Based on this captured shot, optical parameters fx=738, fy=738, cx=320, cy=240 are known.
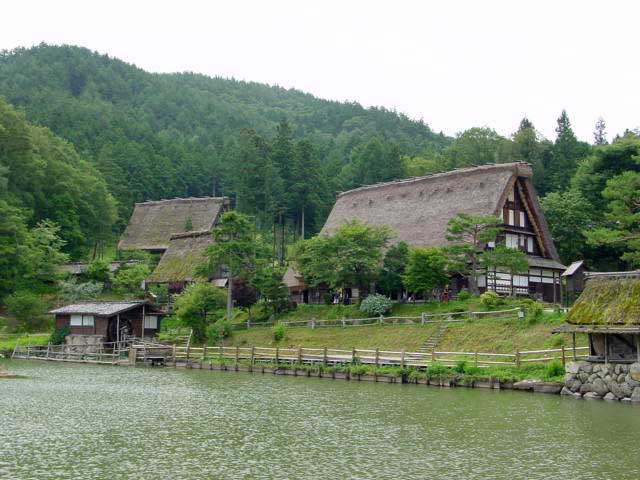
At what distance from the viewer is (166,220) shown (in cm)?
8038

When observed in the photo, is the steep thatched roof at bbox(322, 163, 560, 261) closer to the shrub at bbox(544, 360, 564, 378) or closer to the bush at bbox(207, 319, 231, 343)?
the bush at bbox(207, 319, 231, 343)

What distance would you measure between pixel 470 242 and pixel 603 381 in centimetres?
1841

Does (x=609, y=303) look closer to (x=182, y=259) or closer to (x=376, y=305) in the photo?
(x=376, y=305)

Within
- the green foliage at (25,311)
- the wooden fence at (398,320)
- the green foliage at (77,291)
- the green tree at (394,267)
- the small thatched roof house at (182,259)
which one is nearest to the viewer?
the wooden fence at (398,320)

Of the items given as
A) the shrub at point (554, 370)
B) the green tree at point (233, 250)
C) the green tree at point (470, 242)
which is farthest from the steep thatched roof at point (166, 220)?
the shrub at point (554, 370)

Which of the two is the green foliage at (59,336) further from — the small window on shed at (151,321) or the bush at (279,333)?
the bush at (279,333)

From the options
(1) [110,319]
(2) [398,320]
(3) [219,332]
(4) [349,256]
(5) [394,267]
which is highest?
(4) [349,256]

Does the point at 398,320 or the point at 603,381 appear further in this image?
the point at 398,320

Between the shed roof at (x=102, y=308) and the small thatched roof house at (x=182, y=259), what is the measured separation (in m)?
9.49

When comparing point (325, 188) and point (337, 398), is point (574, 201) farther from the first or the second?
point (337, 398)

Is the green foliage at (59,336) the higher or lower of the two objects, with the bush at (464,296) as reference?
lower

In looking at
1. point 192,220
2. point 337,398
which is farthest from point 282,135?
point 337,398

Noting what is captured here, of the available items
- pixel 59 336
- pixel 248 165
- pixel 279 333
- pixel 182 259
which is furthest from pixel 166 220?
pixel 279 333

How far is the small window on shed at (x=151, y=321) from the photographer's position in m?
53.4
